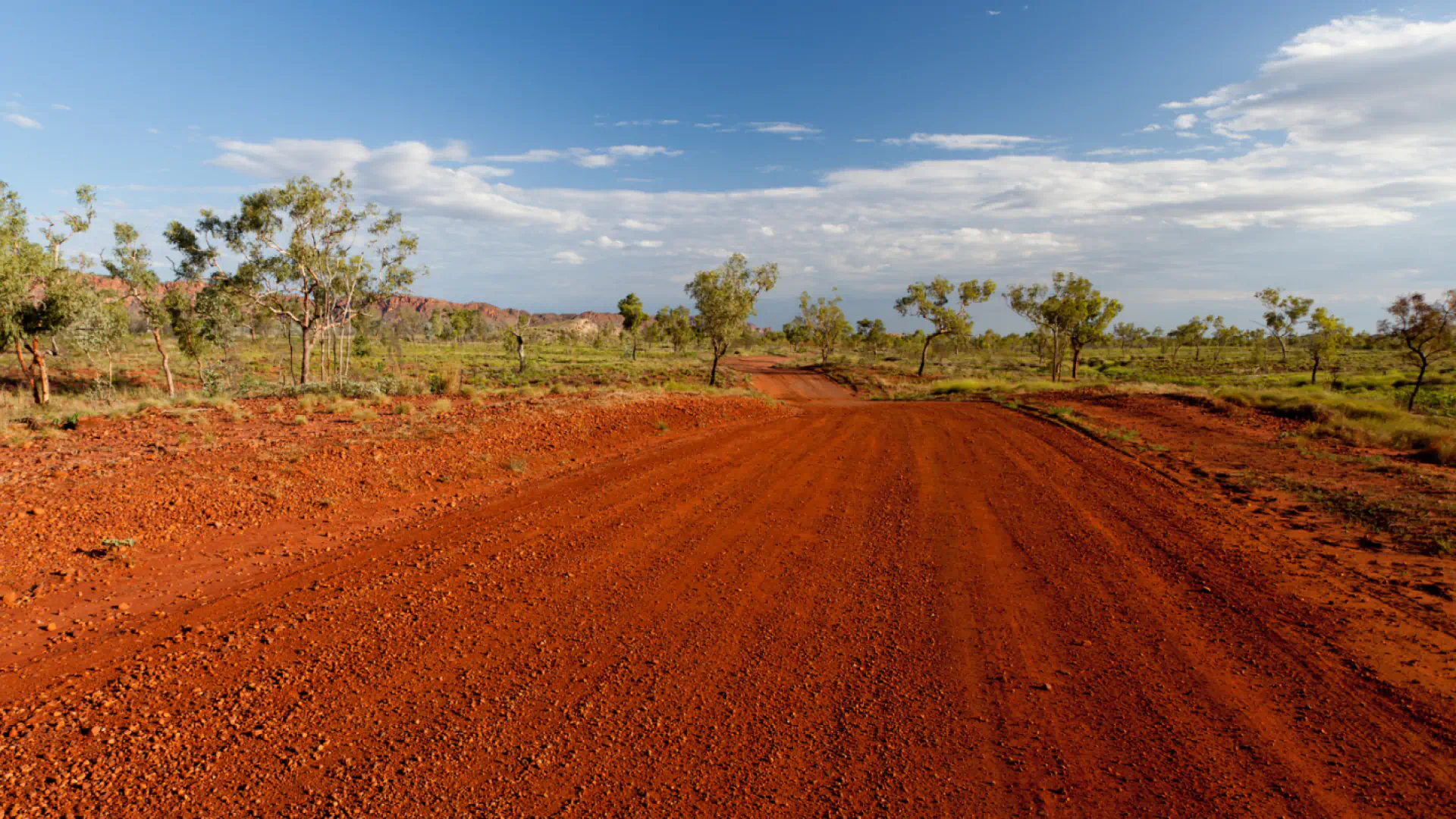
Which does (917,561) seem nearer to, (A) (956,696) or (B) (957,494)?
(A) (956,696)

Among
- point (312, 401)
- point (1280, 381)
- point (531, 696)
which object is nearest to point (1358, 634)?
point (531, 696)

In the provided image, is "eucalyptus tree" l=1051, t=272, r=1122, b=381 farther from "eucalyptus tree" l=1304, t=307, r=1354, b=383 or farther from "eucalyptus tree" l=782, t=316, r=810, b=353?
"eucalyptus tree" l=782, t=316, r=810, b=353

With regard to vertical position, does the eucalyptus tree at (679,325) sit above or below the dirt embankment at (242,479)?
above

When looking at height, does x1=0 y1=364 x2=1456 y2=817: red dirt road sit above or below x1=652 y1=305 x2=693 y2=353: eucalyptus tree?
below

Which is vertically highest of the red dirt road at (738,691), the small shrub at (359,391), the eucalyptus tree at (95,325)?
the eucalyptus tree at (95,325)

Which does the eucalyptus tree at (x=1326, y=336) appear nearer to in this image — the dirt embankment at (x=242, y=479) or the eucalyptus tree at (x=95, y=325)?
the dirt embankment at (x=242, y=479)

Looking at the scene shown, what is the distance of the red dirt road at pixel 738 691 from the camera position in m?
3.58

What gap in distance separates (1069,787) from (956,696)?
98 centimetres

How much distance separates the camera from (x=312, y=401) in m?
17.0

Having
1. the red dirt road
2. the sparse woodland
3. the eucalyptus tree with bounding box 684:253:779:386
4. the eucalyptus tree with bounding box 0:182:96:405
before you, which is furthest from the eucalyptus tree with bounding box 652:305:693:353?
the red dirt road

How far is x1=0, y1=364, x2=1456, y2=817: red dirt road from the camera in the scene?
11.7 ft

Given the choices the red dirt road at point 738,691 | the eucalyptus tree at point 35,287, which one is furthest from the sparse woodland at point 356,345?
the red dirt road at point 738,691

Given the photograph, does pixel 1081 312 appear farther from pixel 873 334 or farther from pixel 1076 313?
pixel 873 334

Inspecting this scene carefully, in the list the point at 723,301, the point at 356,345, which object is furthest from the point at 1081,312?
the point at 356,345
